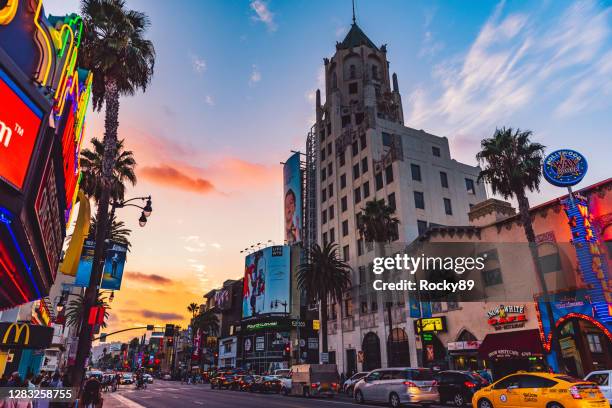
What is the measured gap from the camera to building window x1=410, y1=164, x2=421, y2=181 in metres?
50.1

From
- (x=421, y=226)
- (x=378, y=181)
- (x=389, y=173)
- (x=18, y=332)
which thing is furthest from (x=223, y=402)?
(x=378, y=181)

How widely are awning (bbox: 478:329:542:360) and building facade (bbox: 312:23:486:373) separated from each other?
451 inches

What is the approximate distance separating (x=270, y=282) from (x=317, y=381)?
49413mm

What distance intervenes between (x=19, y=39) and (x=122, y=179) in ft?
76.8

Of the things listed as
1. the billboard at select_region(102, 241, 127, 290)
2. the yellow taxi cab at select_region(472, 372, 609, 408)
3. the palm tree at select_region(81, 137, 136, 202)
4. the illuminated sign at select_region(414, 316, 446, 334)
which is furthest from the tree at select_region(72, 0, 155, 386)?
the illuminated sign at select_region(414, 316, 446, 334)

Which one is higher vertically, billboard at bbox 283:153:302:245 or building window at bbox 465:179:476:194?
billboard at bbox 283:153:302:245

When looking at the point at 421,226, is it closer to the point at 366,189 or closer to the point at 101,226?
the point at 366,189

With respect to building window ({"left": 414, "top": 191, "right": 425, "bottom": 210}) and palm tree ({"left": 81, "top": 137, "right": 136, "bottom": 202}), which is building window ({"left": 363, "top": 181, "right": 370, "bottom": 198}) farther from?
palm tree ({"left": 81, "top": 137, "right": 136, "bottom": 202})

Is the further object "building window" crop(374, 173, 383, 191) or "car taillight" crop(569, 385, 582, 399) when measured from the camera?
"building window" crop(374, 173, 383, 191)

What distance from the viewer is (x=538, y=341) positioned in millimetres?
26656

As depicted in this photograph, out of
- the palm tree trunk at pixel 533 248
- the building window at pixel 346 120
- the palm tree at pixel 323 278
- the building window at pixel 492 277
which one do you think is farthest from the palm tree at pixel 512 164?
the building window at pixel 346 120

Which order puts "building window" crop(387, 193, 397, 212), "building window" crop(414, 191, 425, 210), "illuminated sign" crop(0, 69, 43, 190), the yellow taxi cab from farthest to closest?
"building window" crop(414, 191, 425, 210)
"building window" crop(387, 193, 397, 212)
the yellow taxi cab
"illuminated sign" crop(0, 69, 43, 190)

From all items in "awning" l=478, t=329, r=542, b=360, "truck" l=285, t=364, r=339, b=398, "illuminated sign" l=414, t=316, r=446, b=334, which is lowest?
"truck" l=285, t=364, r=339, b=398

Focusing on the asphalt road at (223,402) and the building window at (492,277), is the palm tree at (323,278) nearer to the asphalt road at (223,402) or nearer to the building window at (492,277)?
the asphalt road at (223,402)
